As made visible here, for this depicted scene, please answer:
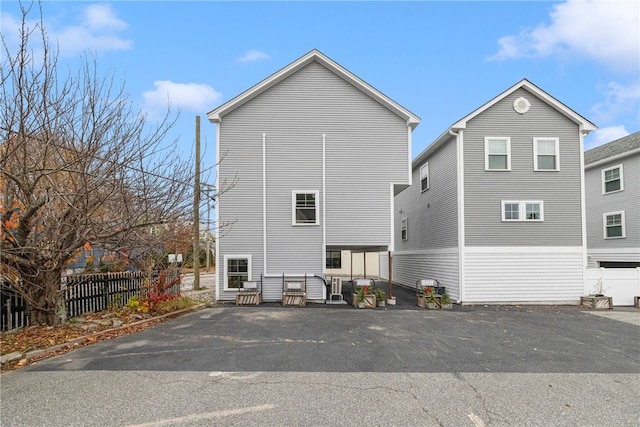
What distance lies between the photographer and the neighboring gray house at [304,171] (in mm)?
13359

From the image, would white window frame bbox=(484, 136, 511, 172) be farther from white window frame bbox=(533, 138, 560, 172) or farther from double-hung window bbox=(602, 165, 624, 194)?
double-hung window bbox=(602, 165, 624, 194)

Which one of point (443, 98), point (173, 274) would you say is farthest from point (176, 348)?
point (443, 98)

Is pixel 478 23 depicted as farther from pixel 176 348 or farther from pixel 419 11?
pixel 176 348

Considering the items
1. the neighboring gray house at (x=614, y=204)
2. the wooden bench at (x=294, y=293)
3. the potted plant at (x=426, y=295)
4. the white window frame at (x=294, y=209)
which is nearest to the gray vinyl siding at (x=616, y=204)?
the neighboring gray house at (x=614, y=204)

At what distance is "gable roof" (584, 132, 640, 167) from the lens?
17.2 metres

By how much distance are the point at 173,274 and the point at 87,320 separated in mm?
2931

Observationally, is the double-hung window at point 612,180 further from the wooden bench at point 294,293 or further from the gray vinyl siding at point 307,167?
the wooden bench at point 294,293

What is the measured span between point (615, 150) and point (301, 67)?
16.6 meters

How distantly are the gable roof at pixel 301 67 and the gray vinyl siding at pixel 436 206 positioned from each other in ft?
8.24

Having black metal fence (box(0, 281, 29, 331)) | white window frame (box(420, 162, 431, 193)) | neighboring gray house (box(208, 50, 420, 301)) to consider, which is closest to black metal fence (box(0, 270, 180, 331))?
black metal fence (box(0, 281, 29, 331))

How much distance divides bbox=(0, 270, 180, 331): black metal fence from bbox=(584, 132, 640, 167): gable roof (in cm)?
2048

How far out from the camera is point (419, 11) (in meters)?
11.8

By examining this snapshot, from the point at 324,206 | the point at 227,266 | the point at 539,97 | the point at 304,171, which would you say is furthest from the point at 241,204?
the point at 539,97

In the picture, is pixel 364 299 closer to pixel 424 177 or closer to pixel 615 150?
pixel 424 177
